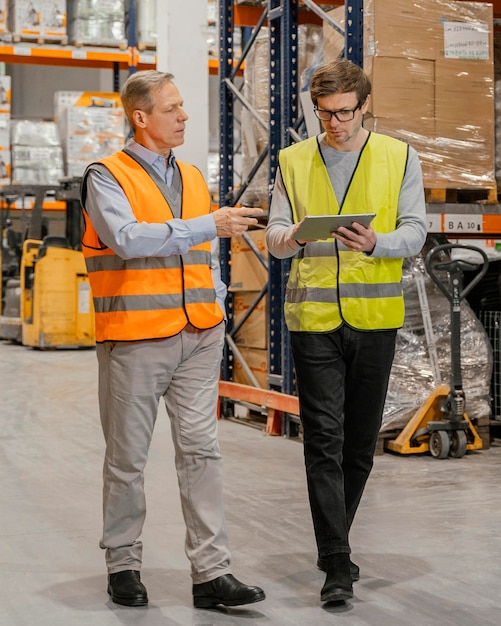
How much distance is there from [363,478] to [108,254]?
116 centimetres

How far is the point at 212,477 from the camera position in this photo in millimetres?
3422

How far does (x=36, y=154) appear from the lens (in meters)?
15.0

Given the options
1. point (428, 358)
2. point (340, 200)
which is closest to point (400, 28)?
point (428, 358)

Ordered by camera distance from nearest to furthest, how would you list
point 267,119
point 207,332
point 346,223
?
point 346,223, point 207,332, point 267,119

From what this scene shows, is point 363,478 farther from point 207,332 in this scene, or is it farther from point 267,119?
point 267,119

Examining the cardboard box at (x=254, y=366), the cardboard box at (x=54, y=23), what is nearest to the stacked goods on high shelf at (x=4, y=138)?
the cardboard box at (x=54, y=23)

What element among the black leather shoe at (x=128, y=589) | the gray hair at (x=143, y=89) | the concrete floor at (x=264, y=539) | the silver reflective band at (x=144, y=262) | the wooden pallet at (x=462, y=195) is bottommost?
the concrete floor at (x=264, y=539)

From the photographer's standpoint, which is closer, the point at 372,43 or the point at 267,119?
the point at 372,43

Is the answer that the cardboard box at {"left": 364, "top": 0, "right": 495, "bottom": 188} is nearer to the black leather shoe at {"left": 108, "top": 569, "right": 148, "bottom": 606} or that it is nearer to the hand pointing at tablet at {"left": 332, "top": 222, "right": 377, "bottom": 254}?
the hand pointing at tablet at {"left": 332, "top": 222, "right": 377, "bottom": 254}

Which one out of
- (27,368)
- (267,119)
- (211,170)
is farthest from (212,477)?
(211,170)

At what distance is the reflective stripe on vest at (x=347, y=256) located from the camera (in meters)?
3.49

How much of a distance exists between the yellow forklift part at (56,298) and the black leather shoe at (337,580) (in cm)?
1044

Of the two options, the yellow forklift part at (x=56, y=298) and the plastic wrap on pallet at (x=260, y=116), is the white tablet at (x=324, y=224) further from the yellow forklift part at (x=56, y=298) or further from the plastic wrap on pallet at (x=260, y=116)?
the yellow forklift part at (x=56, y=298)

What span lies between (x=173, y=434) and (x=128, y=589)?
1.76ft
